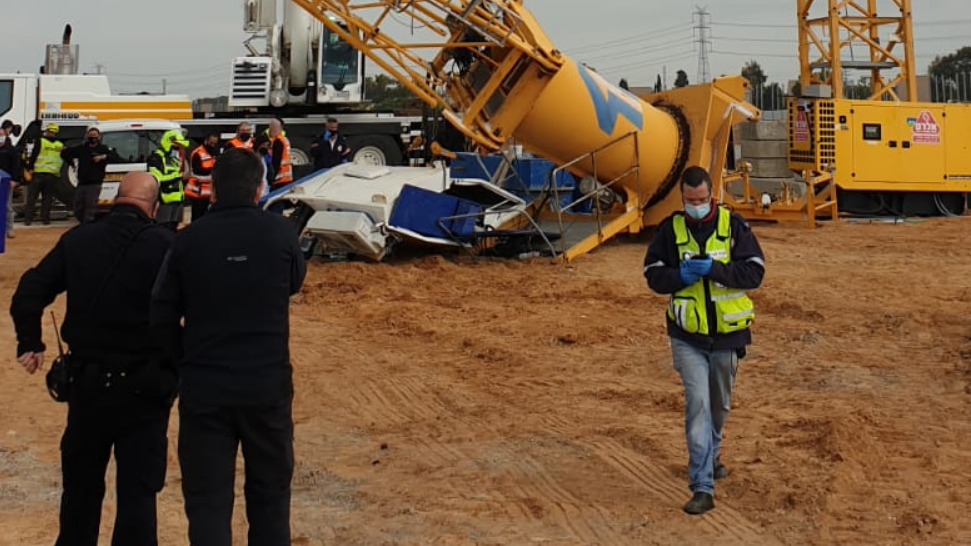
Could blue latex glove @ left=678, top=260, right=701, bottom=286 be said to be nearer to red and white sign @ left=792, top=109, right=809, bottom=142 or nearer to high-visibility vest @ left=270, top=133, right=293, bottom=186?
high-visibility vest @ left=270, top=133, right=293, bottom=186

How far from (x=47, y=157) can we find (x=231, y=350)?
1568 cm

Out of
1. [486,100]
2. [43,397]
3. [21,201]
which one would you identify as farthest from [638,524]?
[21,201]

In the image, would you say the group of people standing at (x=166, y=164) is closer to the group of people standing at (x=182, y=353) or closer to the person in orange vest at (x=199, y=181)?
the person in orange vest at (x=199, y=181)

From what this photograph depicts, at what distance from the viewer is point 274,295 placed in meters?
3.74

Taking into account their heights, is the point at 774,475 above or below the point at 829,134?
below

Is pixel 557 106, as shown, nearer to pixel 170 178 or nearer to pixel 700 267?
pixel 170 178

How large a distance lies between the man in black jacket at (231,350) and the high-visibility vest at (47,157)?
50.5ft

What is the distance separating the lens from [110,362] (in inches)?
159

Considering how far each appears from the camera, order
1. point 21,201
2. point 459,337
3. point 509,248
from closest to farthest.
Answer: point 459,337 → point 509,248 → point 21,201

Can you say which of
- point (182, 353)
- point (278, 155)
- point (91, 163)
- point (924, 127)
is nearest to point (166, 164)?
point (91, 163)

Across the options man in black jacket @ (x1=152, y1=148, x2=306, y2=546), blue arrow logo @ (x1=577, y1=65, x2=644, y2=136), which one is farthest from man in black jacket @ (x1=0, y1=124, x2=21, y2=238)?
man in black jacket @ (x1=152, y1=148, x2=306, y2=546)

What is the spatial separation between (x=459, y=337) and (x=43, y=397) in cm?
353

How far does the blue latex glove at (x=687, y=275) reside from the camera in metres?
5.02

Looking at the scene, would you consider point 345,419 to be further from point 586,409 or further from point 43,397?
point 43,397
